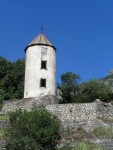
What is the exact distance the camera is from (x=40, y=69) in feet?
150

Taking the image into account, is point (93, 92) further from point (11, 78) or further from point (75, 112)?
point (11, 78)

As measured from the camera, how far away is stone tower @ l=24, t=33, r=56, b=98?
1770 inches

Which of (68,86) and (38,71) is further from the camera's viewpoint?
(68,86)

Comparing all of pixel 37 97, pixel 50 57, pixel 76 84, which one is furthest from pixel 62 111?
pixel 76 84

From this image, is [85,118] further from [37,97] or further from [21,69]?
[21,69]

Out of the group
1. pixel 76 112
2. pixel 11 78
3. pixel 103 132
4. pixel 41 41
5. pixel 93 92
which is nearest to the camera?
pixel 103 132

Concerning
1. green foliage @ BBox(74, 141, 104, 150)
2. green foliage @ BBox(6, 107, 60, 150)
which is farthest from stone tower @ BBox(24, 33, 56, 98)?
green foliage @ BBox(6, 107, 60, 150)

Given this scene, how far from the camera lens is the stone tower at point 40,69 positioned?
4497 cm

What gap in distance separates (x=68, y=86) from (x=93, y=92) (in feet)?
18.5

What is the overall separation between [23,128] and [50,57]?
18729 millimetres

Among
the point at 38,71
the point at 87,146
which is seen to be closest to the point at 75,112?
the point at 87,146

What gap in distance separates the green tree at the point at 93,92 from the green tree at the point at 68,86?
87 cm

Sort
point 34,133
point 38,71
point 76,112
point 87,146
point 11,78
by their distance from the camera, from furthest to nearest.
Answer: point 11,78
point 38,71
point 76,112
point 87,146
point 34,133

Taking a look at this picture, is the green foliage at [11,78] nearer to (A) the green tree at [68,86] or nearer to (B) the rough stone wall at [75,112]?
(A) the green tree at [68,86]
